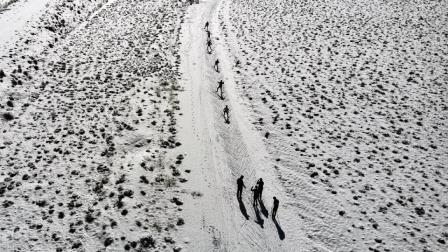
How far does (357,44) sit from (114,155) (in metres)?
29.3

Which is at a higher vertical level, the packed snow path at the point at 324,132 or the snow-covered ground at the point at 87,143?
the packed snow path at the point at 324,132

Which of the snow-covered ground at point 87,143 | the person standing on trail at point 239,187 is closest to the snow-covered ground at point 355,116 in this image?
the person standing on trail at point 239,187

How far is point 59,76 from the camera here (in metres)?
28.1

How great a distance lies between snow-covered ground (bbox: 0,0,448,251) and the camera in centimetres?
1634

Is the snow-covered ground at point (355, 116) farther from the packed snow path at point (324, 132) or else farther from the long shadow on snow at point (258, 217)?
the long shadow on snow at point (258, 217)

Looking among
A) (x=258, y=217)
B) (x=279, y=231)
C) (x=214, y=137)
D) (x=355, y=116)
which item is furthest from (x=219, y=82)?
(x=279, y=231)

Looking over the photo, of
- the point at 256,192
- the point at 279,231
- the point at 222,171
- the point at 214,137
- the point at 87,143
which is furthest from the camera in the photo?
the point at 214,137

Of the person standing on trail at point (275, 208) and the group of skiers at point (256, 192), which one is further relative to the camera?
the group of skiers at point (256, 192)

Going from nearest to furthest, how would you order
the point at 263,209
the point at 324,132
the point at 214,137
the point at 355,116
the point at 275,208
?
the point at 275,208 → the point at 263,209 → the point at 214,137 → the point at 324,132 → the point at 355,116

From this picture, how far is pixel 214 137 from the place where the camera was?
73.8ft

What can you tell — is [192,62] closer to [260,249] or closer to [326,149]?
[326,149]

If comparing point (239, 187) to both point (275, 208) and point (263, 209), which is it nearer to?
point (263, 209)

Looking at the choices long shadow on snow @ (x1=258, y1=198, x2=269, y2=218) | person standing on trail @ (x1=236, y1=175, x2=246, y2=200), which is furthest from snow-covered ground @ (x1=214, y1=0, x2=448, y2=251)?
person standing on trail @ (x1=236, y1=175, x2=246, y2=200)

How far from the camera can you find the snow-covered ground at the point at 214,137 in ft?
53.6
